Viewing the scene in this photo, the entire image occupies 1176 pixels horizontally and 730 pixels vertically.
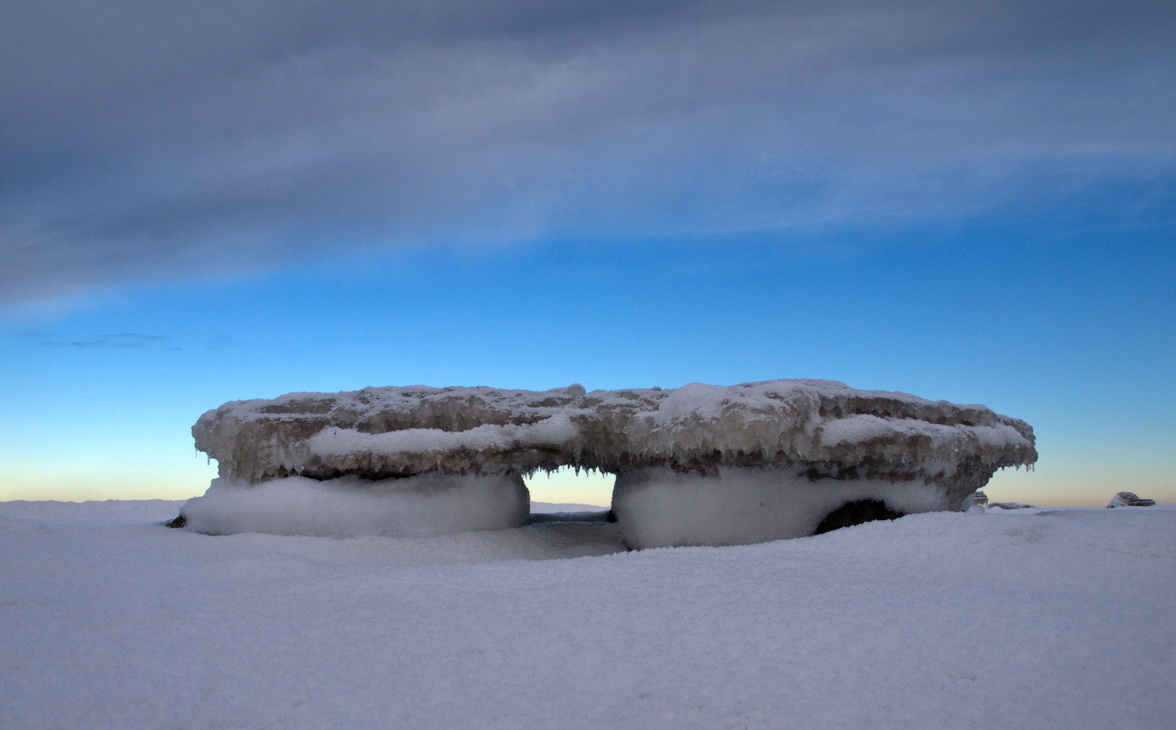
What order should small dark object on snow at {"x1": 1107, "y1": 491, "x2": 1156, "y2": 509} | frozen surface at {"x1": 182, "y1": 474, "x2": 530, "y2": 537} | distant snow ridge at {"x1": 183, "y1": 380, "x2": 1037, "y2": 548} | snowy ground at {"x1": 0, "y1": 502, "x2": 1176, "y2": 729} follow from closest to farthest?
snowy ground at {"x1": 0, "y1": 502, "x2": 1176, "y2": 729}
distant snow ridge at {"x1": 183, "y1": 380, "x2": 1037, "y2": 548}
frozen surface at {"x1": 182, "y1": 474, "x2": 530, "y2": 537}
small dark object on snow at {"x1": 1107, "y1": 491, "x2": 1156, "y2": 509}

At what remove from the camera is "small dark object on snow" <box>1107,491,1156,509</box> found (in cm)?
759

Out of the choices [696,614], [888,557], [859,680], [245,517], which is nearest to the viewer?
[859,680]

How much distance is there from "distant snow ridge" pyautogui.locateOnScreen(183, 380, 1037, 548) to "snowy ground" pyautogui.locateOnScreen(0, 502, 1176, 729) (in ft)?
2.51

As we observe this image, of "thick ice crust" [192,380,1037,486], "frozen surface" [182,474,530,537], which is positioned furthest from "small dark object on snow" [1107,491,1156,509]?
"frozen surface" [182,474,530,537]

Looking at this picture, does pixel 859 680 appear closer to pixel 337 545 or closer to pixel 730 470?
pixel 730 470

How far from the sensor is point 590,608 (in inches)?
85.4

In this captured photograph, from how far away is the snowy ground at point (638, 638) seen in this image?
1.64 meters

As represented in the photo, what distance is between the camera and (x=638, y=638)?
6.38 feet

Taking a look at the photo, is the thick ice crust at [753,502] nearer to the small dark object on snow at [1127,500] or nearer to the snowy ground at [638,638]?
the snowy ground at [638,638]

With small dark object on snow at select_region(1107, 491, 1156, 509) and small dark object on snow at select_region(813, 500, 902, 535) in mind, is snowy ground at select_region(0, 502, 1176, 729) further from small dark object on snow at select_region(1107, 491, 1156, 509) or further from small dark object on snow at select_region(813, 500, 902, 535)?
small dark object on snow at select_region(1107, 491, 1156, 509)

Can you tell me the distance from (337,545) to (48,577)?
1.21m

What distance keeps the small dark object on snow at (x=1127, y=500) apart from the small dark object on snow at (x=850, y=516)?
530cm

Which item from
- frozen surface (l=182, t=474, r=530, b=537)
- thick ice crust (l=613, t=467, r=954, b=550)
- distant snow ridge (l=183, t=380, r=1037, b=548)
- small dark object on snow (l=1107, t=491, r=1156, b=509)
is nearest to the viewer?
distant snow ridge (l=183, t=380, r=1037, b=548)

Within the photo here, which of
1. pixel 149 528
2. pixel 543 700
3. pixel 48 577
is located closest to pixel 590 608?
pixel 543 700
